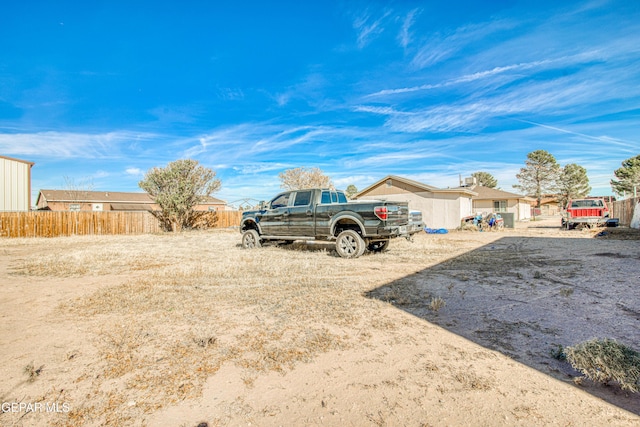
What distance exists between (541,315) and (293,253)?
7371 mm

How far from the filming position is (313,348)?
333 centimetres

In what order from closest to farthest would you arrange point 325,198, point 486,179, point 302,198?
point 325,198, point 302,198, point 486,179

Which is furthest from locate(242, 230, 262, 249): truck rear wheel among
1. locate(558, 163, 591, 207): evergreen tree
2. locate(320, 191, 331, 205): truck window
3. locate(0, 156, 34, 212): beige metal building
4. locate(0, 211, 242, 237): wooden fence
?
locate(558, 163, 591, 207): evergreen tree

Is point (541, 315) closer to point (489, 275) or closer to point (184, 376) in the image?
point (489, 275)

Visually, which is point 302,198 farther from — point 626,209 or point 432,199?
point 626,209

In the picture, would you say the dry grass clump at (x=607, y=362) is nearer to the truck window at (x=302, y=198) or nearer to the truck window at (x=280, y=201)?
the truck window at (x=302, y=198)

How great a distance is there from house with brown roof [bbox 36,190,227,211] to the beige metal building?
1225 cm

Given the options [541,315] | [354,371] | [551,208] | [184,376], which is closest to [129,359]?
[184,376]

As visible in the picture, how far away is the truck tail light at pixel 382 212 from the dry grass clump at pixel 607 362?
6.04m

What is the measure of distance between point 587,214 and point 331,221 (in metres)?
19.1

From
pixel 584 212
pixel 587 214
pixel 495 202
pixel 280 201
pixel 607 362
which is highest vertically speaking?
pixel 495 202

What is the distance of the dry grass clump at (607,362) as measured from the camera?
2.55 meters

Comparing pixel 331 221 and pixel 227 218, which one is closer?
pixel 331 221

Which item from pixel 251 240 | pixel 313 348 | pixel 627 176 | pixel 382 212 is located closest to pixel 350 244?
pixel 382 212
